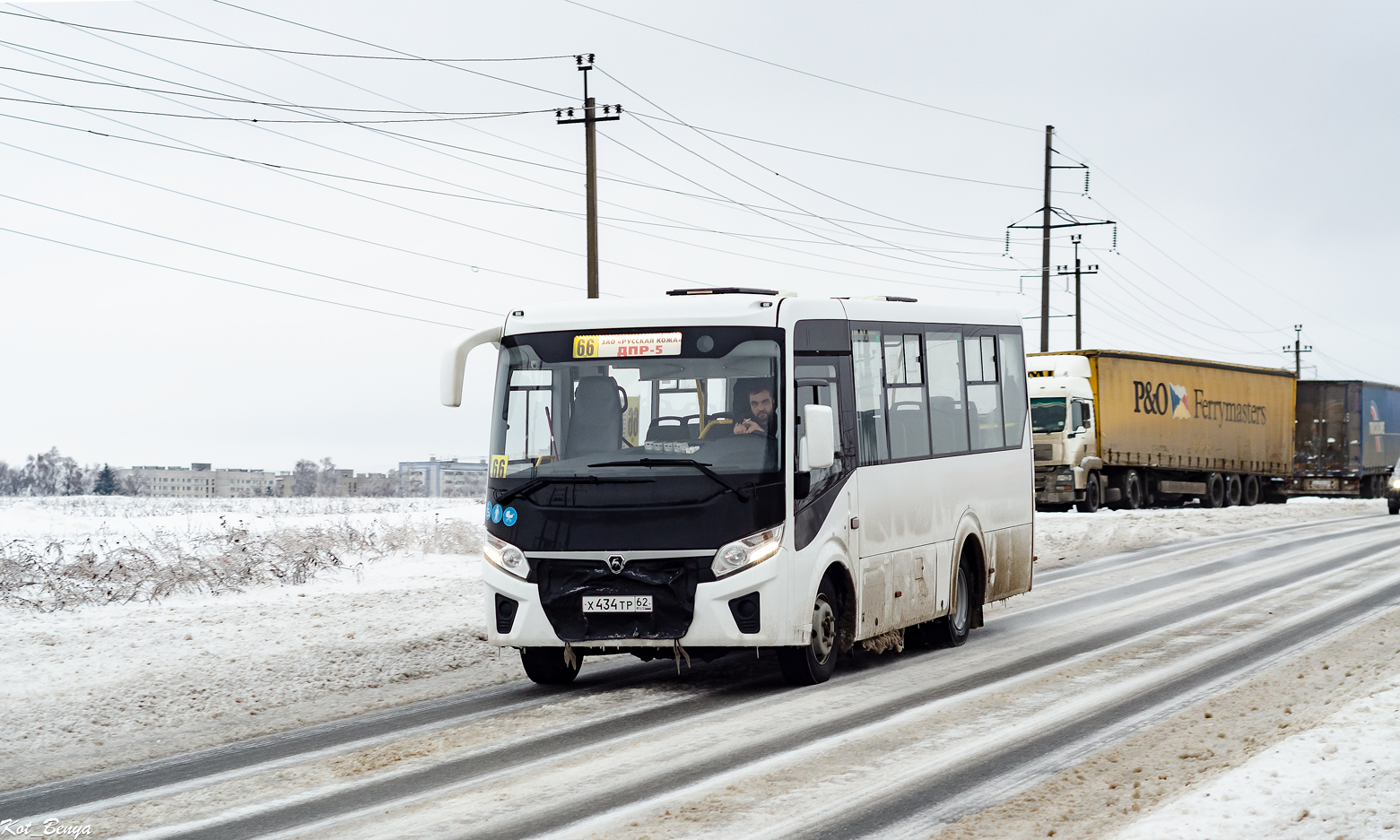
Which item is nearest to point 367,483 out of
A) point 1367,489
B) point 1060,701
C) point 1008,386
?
point 1367,489

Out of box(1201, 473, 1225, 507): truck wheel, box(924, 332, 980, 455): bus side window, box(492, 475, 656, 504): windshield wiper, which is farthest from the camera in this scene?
box(1201, 473, 1225, 507): truck wheel

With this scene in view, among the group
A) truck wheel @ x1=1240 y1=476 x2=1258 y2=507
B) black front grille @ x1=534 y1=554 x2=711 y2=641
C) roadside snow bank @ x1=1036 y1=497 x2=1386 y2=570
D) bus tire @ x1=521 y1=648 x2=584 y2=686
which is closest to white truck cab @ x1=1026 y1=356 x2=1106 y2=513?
roadside snow bank @ x1=1036 y1=497 x2=1386 y2=570

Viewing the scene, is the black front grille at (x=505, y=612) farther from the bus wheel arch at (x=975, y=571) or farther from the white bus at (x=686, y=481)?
the bus wheel arch at (x=975, y=571)

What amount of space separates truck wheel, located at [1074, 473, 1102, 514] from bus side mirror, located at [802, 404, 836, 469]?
2837 cm

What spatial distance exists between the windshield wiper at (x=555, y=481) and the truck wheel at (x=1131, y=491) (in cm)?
3146

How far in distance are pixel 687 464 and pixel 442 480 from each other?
2510 inches

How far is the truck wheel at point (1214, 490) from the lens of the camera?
144 ft

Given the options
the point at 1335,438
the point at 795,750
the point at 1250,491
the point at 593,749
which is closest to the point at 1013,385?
the point at 795,750

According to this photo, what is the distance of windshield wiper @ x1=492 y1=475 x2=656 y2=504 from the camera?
33.9 ft

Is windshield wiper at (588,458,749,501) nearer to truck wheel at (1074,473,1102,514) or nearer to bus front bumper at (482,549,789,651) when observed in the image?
bus front bumper at (482,549,789,651)

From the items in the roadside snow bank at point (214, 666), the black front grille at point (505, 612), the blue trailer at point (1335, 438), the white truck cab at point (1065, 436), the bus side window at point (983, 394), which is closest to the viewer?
the roadside snow bank at point (214, 666)

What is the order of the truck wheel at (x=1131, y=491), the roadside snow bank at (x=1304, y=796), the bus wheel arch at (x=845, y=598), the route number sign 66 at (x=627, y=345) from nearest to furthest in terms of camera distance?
the roadside snow bank at (x=1304, y=796) → the route number sign 66 at (x=627, y=345) → the bus wheel arch at (x=845, y=598) → the truck wheel at (x=1131, y=491)

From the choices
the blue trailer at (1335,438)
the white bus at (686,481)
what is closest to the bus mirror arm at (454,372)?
the white bus at (686,481)

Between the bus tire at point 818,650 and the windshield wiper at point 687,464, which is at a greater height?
the windshield wiper at point 687,464
